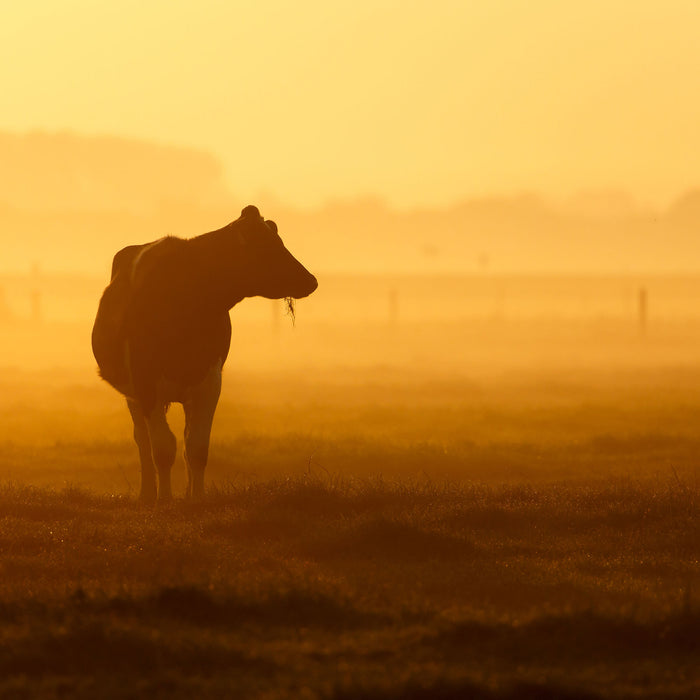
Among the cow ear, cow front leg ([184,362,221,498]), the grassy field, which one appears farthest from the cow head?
the grassy field

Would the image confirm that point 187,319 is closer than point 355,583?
No

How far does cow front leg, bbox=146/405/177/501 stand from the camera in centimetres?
1307

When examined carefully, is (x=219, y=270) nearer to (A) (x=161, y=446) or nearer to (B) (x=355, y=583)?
(A) (x=161, y=446)

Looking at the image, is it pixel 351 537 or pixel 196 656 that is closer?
pixel 196 656

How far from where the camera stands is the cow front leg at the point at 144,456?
43.7 feet

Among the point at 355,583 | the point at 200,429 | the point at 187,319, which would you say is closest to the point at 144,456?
the point at 200,429

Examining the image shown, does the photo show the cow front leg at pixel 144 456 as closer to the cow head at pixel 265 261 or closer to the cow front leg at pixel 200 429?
the cow front leg at pixel 200 429

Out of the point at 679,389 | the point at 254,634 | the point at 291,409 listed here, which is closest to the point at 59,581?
the point at 254,634

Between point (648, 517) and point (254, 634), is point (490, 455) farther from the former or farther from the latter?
point (254, 634)

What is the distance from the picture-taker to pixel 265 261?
1332 cm

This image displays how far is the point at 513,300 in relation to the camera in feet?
415

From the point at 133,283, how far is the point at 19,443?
25.0 ft

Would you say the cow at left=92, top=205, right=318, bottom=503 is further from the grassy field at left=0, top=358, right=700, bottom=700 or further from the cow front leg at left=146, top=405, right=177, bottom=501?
the grassy field at left=0, top=358, right=700, bottom=700

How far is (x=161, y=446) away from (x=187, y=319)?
121 centimetres
